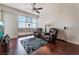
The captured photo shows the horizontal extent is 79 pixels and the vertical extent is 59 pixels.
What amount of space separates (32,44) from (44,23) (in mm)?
505

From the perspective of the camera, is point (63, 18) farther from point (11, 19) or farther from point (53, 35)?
point (11, 19)

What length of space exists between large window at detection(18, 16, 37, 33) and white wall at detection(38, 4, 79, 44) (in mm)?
127

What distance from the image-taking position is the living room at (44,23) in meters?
2.24

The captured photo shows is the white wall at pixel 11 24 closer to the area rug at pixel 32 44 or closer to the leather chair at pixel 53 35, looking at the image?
the area rug at pixel 32 44

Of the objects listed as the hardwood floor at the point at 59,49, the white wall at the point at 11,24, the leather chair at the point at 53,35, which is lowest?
the hardwood floor at the point at 59,49

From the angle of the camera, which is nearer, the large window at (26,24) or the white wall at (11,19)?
the white wall at (11,19)

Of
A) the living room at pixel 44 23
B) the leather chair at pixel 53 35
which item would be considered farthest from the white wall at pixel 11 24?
the leather chair at pixel 53 35

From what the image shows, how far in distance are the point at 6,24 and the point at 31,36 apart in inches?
22.1

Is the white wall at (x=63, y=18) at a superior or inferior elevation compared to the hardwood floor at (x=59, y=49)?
superior

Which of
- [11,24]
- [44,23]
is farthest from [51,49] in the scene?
[11,24]

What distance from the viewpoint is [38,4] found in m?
2.28

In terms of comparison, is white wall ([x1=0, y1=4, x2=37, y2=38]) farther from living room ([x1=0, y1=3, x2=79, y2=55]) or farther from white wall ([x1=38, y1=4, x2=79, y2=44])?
white wall ([x1=38, y1=4, x2=79, y2=44])

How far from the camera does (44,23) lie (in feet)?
7.66

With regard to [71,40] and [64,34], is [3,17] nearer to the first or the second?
[64,34]
